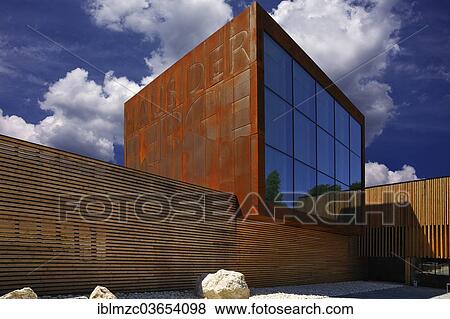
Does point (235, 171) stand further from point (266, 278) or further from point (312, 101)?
point (312, 101)

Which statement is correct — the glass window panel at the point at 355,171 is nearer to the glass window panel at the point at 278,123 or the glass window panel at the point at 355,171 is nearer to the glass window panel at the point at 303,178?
the glass window panel at the point at 303,178

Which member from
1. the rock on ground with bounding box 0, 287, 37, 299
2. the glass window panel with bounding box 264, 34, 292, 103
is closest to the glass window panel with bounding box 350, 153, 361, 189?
the glass window panel with bounding box 264, 34, 292, 103

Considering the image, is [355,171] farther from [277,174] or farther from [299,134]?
[277,174]

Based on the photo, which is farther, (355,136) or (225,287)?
(355,136)

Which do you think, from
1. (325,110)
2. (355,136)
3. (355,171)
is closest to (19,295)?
(325,110)

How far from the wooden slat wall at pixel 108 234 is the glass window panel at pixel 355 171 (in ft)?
24.9

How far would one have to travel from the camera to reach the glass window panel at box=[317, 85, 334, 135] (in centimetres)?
2042

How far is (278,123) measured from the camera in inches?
666

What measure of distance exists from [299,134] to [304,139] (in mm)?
510

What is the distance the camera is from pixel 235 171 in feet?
53.5

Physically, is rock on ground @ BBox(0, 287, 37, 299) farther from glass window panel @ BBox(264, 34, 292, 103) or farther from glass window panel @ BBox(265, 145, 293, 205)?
glass window panel @ BBox(264, 34, 292, 103)

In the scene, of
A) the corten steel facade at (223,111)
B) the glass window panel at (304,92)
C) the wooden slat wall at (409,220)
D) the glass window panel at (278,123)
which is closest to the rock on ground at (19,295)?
the corten steel facade at (223,111)

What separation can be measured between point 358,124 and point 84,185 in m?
18.3
